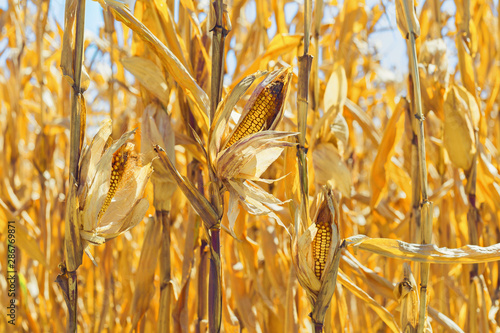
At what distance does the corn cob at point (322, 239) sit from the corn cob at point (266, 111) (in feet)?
0.29

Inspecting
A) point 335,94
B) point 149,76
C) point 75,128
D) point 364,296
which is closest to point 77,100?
point 75,128

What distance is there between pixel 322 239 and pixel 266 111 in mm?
123

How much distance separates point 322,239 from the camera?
1.31 ft

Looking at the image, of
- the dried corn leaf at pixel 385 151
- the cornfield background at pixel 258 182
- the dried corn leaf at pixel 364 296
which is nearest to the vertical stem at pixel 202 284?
the cornfield background at pixel 258 182

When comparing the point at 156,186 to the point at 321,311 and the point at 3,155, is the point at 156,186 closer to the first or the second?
the point at 321,311

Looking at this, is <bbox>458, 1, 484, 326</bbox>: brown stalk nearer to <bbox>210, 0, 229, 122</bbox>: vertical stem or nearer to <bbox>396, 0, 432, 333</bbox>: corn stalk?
<bbox>396, 0, 432, 333</bbox>: corn stalk

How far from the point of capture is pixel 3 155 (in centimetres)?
116

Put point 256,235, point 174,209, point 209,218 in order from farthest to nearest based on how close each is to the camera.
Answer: point 256,235 < point 174,209 < point 209,218

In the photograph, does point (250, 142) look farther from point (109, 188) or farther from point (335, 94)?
point (335, 94)

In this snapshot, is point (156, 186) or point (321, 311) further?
point (156, 186)

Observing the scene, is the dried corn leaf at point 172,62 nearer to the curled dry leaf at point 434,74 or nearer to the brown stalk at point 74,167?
the brown stalk at point 74,167

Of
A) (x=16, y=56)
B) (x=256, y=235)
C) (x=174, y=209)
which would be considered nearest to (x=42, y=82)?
(x=16, y=56)

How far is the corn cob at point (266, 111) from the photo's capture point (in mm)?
399

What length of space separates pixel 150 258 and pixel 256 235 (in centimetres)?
48
